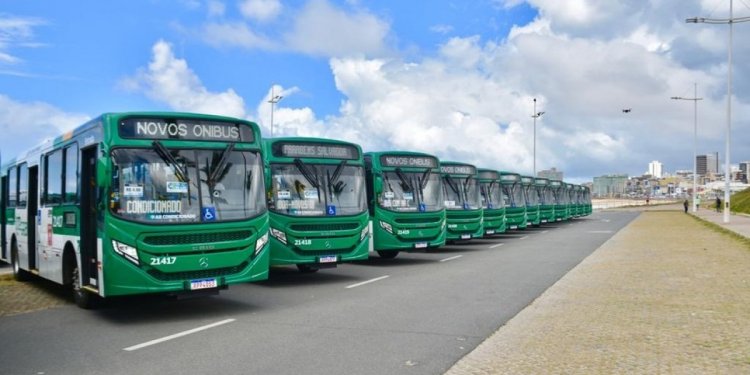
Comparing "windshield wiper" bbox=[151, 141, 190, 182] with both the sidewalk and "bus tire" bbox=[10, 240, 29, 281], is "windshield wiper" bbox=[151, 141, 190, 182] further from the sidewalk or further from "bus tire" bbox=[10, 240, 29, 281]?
"bus tire" bbox=[10, 240, 29, 281]

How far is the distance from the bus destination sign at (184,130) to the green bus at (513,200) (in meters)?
22.0

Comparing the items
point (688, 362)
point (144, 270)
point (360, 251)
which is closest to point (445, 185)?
point (360, 251)

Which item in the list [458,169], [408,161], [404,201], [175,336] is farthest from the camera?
[458,169]

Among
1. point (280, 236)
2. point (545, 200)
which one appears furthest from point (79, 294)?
point (545, 200)

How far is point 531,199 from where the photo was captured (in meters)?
37.8

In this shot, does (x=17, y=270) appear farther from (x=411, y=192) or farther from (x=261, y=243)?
(x=411, y=192)

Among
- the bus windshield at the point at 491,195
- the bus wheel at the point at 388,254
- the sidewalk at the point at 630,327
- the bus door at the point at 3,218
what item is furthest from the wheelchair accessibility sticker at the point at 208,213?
the bus windshield at the point at 491,195

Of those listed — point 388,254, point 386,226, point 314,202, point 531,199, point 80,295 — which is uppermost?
point 314,202

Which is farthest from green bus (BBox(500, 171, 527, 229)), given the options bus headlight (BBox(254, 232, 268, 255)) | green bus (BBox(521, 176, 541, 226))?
bus headlight (BBox(254, 232, 268, 255))

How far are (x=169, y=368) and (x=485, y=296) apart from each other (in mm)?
6437

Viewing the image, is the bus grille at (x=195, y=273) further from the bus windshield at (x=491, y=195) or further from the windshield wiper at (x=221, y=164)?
the bus windshield at (x=491, y=195)

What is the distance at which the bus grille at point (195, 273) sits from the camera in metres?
9.41

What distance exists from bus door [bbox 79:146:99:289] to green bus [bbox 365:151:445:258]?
28.0ft

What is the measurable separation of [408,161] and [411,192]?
34.6 inches
